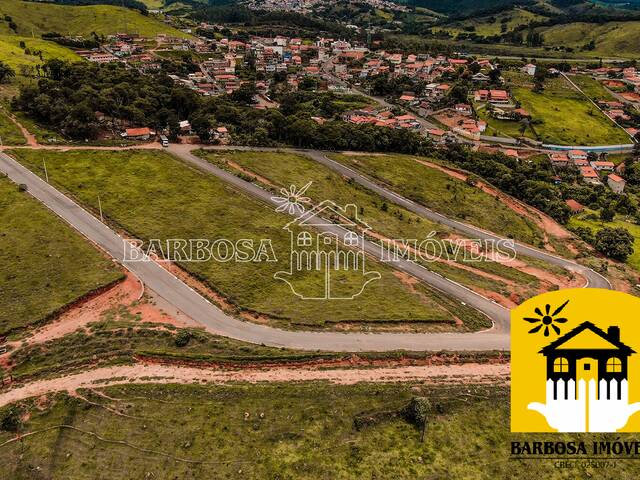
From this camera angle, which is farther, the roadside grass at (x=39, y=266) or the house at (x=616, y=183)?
the house at (x=616, y=183)

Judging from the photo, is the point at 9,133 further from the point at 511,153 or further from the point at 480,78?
the point at 480,78

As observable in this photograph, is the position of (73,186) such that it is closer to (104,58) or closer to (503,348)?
(503,348)

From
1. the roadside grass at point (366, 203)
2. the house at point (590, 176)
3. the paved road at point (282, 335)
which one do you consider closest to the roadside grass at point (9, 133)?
the roadside grass at point (366, 203)

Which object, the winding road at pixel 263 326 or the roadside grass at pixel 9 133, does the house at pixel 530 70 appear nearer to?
the winding road at pixel 263 326

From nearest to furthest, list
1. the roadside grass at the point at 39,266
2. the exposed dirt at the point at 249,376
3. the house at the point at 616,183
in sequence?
the exposed dirt at the point at 249,376
the roadside grass at the point at 39,266
the house at the point at 616,183

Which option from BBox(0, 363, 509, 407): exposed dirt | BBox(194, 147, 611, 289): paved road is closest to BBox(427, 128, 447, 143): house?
BBox(194, 147, 611, 289): paved road

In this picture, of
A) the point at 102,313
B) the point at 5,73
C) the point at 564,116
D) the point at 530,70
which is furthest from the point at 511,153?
the point at 5,73

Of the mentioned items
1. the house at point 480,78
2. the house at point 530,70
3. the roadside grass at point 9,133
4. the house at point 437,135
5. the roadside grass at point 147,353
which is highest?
the house at point 530,70
